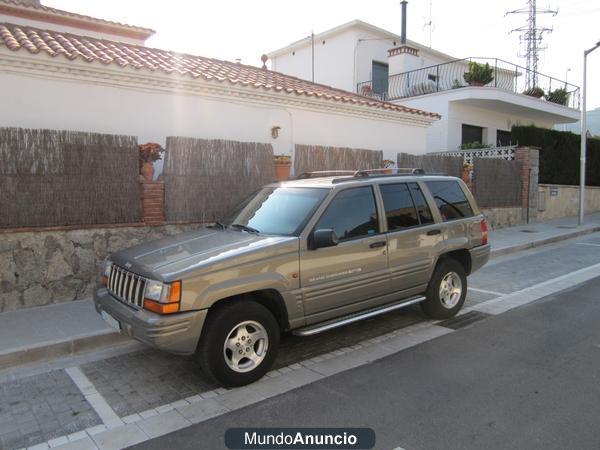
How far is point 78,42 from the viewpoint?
357 inches

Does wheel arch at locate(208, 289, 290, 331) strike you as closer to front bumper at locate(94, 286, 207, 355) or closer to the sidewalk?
front bumper at locate(94, 286, 207, 355)

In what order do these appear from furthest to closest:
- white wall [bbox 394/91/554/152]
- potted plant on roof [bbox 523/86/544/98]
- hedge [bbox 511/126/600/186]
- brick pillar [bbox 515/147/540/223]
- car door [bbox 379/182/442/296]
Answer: potted plant on roof [bbox 523/86/544/98], white wall [bbox 394/91/554/152], hedge [bbox 511/126/600/186], brick pillar [bbox 515/147/540/223], car door [bbox 379/182/442/296]

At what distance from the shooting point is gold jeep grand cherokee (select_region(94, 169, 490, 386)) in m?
3.91

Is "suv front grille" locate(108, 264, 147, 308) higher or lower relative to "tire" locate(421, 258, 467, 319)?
higher

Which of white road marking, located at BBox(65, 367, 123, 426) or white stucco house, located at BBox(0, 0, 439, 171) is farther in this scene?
white stucco house, located at BBox(0, 0, 439, 171)

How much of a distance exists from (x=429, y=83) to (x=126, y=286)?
1769 cm

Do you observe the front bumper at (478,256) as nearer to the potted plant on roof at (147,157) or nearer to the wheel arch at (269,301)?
the wheel arch at (269,301)

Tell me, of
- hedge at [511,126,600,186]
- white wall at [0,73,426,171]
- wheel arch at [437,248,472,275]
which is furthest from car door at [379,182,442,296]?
hedge at [511,126,600,186]

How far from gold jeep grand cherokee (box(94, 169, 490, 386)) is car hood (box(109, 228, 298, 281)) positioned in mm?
13

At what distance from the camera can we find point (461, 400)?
3832mm

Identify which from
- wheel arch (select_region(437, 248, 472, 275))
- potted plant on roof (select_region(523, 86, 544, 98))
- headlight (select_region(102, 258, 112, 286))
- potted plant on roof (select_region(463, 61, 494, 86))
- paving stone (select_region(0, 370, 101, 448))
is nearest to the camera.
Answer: paving stone (select_region(0, 370, 101, 448))

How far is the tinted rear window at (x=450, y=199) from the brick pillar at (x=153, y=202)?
4192 mm

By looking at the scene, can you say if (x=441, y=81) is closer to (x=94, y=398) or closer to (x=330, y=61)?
(x=330, y=61)

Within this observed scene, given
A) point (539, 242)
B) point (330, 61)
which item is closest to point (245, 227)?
point (539, 242)
